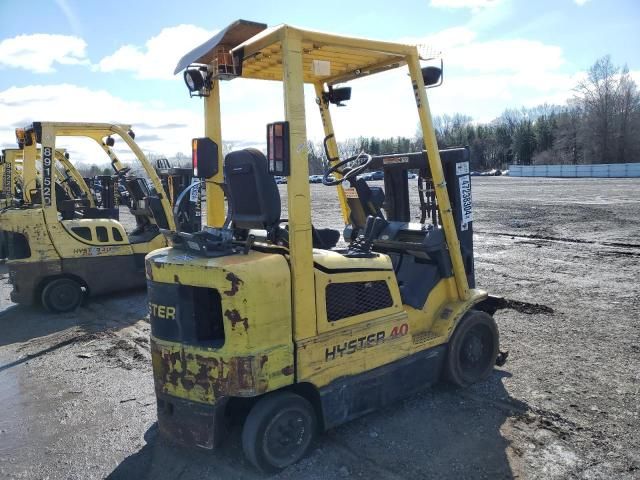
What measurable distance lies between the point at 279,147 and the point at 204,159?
2.57ft

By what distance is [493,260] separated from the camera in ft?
35.8

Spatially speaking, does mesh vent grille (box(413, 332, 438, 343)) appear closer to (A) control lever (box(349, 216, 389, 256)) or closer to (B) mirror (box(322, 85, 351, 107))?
(A) control lever (box(349, 216, 389, 256))

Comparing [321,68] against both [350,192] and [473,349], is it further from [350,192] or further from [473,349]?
[473,349]

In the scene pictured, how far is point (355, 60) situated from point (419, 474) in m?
3.13

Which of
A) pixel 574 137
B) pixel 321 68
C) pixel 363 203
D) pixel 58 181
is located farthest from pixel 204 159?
pixel 574 137

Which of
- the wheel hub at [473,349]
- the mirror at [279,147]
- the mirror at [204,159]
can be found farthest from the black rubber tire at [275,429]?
the wheel hub at [473,349]

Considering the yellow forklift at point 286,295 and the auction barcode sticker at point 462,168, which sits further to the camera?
the auction barcode sticker at point 462,168

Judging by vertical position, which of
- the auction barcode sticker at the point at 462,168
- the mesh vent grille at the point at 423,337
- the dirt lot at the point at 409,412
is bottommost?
the dirt lot at the point at 409,412

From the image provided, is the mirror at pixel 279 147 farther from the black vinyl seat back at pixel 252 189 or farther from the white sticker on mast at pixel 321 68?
the white sticker on mast at pixel 321 68

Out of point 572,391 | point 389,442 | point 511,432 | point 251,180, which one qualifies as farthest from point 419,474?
point 251,180

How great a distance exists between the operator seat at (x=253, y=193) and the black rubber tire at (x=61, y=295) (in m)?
5.47

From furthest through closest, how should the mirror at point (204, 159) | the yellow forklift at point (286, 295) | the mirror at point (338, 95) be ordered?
the mirror at point (338, 95)
the mirror at point (204, 159)
the yellow forklift at point (286, 295)

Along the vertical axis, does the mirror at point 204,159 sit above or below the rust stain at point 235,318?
above

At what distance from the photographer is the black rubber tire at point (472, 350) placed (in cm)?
454
